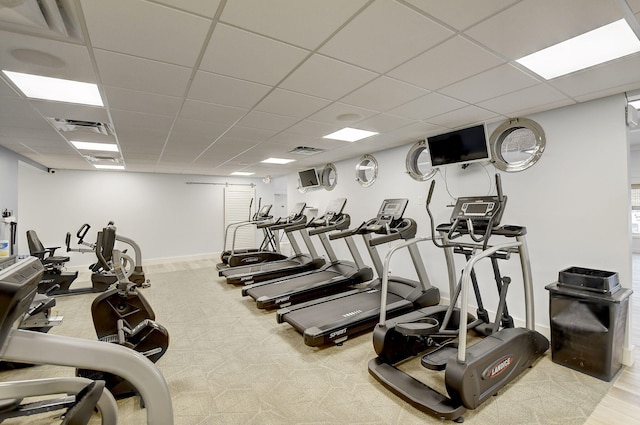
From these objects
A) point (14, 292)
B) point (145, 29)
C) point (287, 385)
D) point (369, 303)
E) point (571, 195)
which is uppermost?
point (145, 29)

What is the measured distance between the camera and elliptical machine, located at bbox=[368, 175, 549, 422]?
6.64ft

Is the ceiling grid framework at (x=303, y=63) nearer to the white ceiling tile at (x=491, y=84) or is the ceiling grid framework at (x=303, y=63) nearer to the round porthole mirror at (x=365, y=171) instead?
the white ceiling tile at (x=491, y=84)

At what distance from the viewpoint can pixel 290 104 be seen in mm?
2869

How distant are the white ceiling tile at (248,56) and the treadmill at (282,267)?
10.6ft

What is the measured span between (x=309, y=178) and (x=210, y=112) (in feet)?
12.9

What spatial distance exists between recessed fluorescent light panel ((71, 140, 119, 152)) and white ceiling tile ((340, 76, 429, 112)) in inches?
152

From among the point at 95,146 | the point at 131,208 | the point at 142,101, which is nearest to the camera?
the point at 142,101

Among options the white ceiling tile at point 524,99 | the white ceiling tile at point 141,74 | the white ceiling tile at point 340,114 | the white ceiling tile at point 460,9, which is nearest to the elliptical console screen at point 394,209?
the white ceiling tile at point 340,114

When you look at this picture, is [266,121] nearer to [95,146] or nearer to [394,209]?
[394,209]

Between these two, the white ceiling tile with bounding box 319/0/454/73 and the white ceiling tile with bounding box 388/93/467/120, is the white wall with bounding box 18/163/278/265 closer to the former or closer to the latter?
the white ceiling tile with bounding box 388/93/467/120

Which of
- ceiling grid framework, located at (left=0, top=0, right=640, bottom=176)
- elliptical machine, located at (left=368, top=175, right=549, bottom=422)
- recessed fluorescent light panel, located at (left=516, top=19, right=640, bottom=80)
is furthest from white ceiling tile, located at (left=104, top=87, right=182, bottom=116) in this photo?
recessed fluorescent light panel, located at (left=516, top=19, right=640, bottom=80)

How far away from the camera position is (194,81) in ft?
7.61

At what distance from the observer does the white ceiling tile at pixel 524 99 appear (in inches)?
101

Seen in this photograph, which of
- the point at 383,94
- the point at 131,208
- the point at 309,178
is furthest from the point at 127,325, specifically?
the point at 131,208
